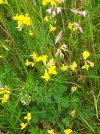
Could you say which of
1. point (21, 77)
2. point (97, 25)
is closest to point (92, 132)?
point (21, 77)

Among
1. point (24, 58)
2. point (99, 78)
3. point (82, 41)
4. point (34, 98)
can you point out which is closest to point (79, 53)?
point (82, 41)

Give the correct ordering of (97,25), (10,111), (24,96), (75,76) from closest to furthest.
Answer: (24,96) → (10,111) → (75,76) → (97,25)

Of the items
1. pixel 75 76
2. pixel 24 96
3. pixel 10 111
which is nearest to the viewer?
pixel 24 96

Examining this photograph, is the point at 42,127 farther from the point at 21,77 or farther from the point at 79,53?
the point at 79,53

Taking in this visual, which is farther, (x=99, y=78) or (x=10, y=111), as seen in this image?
(x=99, y=78)

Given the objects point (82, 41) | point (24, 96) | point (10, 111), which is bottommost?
point (10, 111)

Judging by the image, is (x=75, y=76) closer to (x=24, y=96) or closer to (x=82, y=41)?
(x=82, y=41)

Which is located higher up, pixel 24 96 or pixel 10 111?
pixel 24 96
